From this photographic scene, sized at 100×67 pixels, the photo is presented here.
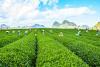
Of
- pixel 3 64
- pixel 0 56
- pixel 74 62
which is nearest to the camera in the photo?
pixel 74 62

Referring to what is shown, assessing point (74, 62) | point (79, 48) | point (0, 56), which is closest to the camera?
point (74, 62)

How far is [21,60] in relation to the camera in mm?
19312

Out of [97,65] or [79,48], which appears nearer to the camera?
[97,65]

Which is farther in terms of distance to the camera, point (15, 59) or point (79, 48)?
point (79, 48)

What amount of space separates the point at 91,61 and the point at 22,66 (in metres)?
8.90

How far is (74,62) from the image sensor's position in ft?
53.7

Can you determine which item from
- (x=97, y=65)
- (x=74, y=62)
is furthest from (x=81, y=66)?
(x=97, y=65)

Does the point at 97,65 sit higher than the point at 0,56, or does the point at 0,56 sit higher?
the point at 0,56

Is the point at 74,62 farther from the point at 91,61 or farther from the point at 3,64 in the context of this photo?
the point at 91,61

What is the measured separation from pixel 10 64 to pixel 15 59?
89 cm

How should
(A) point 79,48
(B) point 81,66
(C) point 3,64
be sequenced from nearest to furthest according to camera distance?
(B) point 81,66 → (C) point 3,64 → (A) point 79,48

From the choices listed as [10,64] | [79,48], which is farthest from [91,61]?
[10,64]

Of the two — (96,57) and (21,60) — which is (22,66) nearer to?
(21,60)

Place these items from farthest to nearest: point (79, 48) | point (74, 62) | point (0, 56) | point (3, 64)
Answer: point (79, 48), point (0, 56), point (3, 64), point (74, 62)
